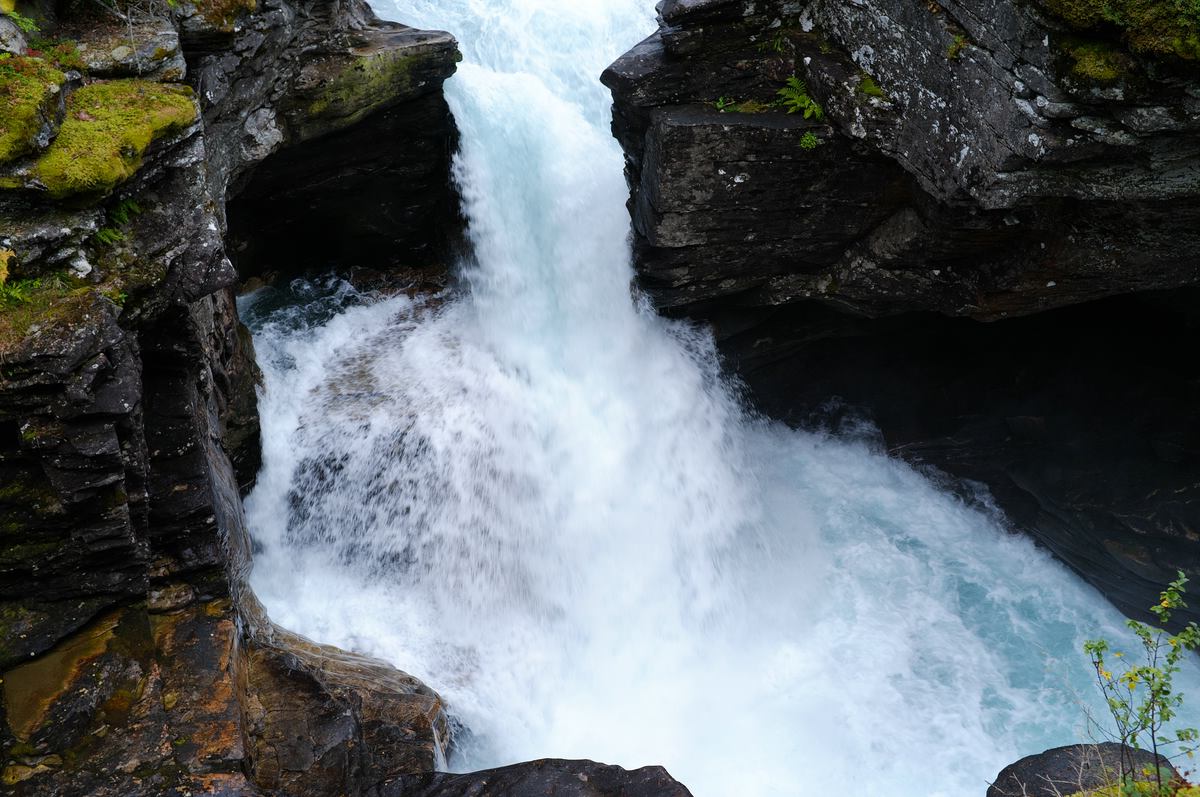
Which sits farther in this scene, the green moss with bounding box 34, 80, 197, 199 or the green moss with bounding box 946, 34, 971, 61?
the green moss with bounding box 946, 34, 971, 61

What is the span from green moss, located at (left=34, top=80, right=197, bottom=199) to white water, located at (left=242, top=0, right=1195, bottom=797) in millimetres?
5857

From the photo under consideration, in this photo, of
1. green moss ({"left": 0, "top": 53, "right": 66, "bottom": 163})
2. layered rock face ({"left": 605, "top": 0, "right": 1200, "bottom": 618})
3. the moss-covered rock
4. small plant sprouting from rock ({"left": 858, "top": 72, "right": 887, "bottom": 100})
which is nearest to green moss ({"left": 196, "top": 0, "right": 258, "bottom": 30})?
green moss ({"left": 0, "top": 53, "right": 66, "bottom": 163})

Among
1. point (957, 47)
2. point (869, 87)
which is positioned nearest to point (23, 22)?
point (869, 87)

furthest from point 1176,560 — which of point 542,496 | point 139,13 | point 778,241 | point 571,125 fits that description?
point 139,13

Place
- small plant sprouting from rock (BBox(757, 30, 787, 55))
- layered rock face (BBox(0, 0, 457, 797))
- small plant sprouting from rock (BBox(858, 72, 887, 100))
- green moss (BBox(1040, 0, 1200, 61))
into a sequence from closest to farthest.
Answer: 1. layered rock face (BBox(0, 0, 457, 797))
2. green moss (BBox(1040, 0, 1200, 61))
3. small plant sprouting from rock (BBox(858, 72, 887, 100))
4. small plant sprouting from rock (BBox(757, 30, 787, 55))

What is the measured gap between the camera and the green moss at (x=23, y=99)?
667 centimetres

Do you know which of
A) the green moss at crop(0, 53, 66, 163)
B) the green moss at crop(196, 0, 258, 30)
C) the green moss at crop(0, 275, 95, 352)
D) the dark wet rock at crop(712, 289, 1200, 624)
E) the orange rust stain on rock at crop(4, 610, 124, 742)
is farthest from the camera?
the dark wet rock at crop(712, 289, 1200, 624)

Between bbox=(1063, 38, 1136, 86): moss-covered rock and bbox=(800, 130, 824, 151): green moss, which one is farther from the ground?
bbox=(1063, 38, 1136, 86): moss-covered rock

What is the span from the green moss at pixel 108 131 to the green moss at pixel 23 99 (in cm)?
19

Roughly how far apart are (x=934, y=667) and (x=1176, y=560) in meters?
4.26

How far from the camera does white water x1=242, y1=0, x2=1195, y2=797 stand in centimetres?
1173

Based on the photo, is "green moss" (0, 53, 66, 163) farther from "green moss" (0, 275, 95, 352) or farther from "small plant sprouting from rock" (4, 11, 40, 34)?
"green moss" (0, 275, 95, 352)

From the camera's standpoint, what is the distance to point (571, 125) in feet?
50.2

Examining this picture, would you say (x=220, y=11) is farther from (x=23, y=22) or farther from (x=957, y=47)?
(x=957, y=47)
